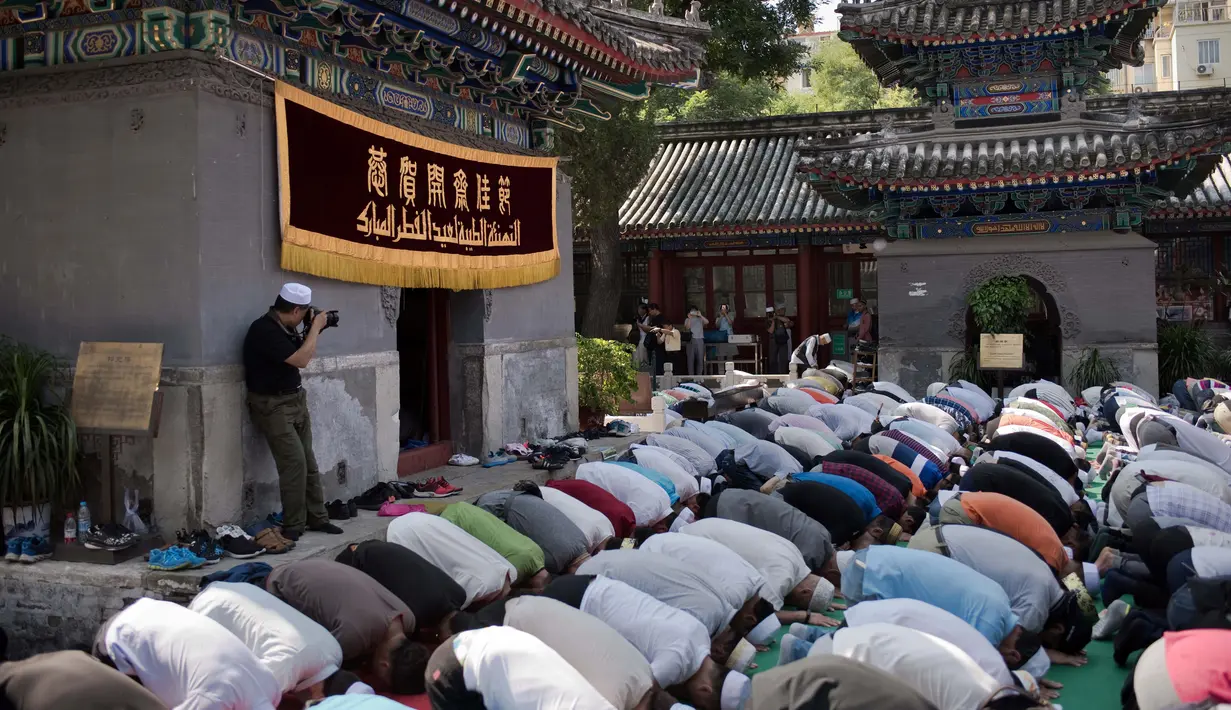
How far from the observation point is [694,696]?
16.4ft

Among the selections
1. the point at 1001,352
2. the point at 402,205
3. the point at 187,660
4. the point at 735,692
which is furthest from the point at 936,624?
the point at 1001,352

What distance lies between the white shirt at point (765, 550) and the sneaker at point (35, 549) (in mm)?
3655

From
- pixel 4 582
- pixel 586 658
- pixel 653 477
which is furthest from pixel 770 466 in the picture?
pixel 4 582

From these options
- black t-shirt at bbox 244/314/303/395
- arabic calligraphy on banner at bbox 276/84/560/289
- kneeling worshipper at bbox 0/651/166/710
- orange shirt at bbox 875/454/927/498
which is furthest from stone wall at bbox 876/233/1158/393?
kneeling worshipper at bbox 0/651/166/710

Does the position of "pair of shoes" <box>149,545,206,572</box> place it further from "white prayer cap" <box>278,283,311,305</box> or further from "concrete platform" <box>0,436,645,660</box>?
"white prayer cap" <box>278,283,311,305</box>

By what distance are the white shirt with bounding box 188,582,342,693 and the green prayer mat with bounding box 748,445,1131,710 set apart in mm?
2052

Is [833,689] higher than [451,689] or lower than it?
higher

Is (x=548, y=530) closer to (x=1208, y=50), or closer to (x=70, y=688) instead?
(x=70, y=688)

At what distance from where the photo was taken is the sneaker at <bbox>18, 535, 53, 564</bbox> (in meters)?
6.20

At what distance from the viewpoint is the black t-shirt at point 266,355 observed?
6.77 metres

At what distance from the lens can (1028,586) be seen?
566 cm

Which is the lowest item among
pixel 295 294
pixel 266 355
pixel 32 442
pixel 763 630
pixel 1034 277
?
pixel 763 630

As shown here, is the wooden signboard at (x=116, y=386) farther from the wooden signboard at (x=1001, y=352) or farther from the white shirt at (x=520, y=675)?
the wooden signboard at (x=1001, y=352)

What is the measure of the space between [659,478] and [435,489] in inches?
69.2
